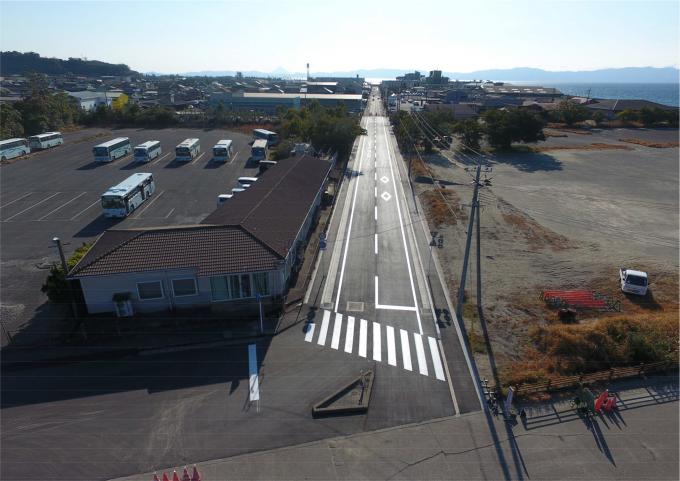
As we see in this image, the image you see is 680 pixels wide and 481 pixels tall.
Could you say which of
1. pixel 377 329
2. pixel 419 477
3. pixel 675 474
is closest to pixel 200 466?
pixel 419 477

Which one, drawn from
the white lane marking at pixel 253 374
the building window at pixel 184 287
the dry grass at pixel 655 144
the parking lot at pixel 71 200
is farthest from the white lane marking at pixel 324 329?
the dry grass at pixel 655 144

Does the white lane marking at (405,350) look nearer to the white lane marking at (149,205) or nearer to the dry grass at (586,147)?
the white lane marking at (149,205)

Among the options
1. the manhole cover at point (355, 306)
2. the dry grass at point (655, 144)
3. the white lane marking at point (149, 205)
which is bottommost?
the manhole cover at point (355, 306)

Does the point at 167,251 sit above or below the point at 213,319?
above

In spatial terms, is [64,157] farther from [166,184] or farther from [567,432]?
[567,432]

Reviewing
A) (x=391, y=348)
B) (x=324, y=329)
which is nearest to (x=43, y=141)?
(x=324, y=329)

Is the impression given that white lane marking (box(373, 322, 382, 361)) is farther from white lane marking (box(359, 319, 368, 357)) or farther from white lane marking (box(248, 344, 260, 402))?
white lane marking (box(248, 344, 260, 402))

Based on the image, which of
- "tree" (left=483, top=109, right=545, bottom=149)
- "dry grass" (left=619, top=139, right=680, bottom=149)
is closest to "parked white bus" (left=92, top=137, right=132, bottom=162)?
"tree" (left=483, top=109, right=545, bottom=149)
